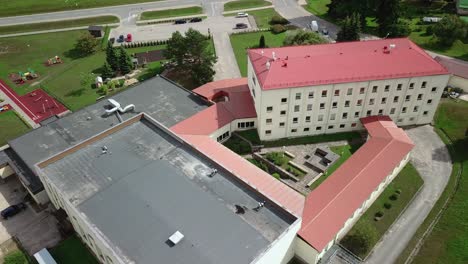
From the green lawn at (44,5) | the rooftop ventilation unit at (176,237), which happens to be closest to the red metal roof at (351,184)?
the rooftop ventilation unit at (176,237)

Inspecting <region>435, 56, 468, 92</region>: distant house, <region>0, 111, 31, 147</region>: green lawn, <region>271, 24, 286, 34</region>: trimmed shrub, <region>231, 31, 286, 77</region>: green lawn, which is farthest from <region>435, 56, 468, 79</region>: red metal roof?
<region>0, 111, 31, 147</region>: green lawn

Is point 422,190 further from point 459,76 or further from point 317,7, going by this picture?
point 317,7

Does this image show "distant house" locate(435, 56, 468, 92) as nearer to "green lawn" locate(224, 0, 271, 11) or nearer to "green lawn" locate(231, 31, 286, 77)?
"green lawn" locate(231, 31, 286, 77)

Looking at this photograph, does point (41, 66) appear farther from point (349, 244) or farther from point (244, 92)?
point (349, 244)

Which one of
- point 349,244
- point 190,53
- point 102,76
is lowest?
point 349,244

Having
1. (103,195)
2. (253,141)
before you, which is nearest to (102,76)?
(253,141)

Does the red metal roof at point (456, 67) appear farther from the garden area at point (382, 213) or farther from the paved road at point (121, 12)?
the paved road at point (121, 12)
